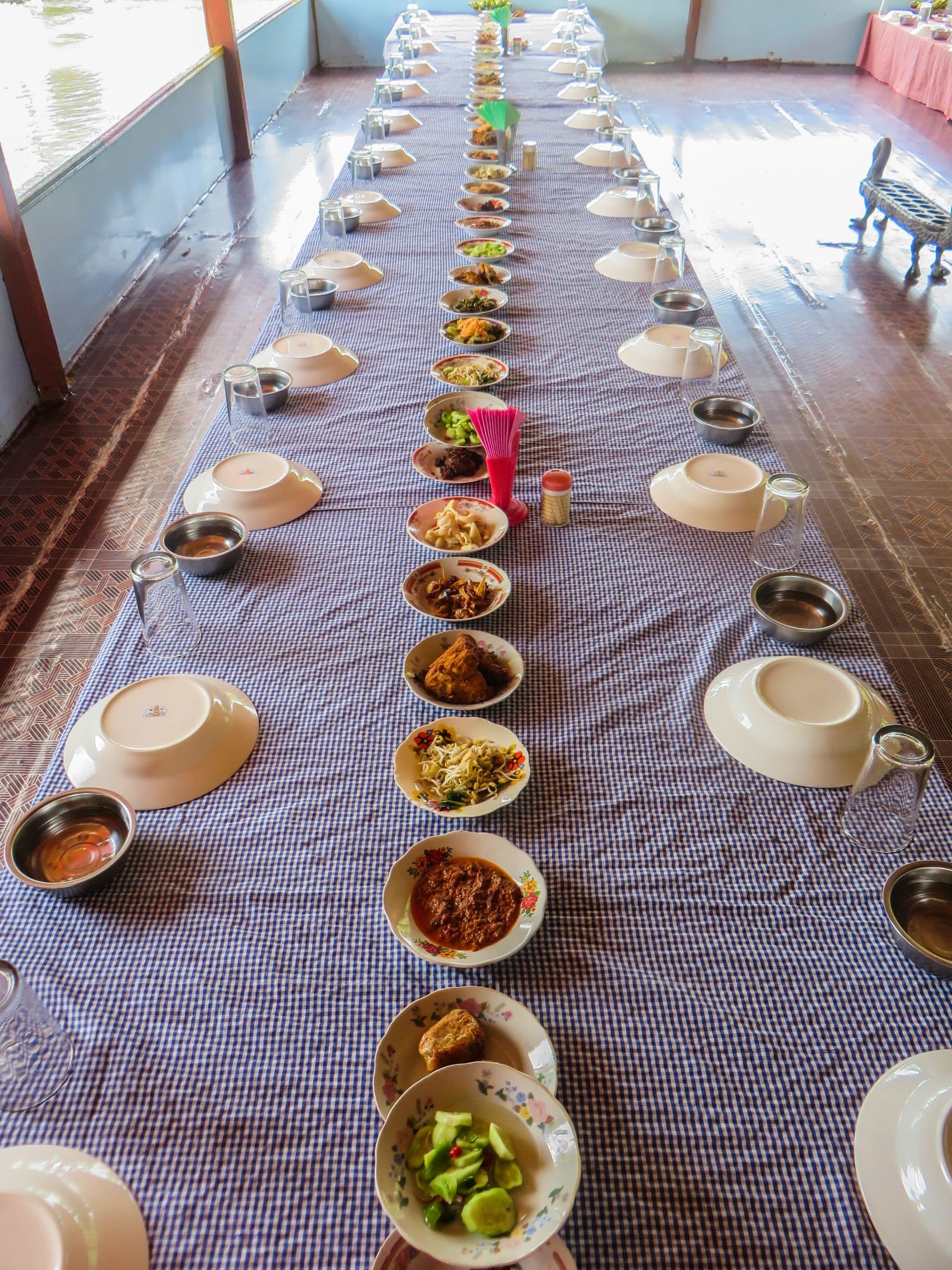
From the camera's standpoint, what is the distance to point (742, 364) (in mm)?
4316

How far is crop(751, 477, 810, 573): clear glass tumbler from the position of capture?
183 centimetres

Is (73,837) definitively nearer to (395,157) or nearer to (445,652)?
(445,652)

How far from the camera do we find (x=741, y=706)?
4.89 feet

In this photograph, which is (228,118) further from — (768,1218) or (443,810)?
(768,1218)

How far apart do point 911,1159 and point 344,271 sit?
9.98 ft

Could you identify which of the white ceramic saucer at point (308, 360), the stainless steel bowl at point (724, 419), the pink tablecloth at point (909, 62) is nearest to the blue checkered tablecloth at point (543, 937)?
the stainless steel bowl at point (724, 419)

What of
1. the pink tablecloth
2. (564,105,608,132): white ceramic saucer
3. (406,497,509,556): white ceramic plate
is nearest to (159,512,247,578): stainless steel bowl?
(406,497,509,556): white ceramic plate

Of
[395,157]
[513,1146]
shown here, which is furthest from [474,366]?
[395,157]

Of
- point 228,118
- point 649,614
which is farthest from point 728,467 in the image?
point 228,118

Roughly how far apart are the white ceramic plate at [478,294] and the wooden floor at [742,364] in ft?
4.25

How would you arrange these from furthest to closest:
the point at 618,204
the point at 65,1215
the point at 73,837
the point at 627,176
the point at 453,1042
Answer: the point at 627,176 < the point at 618,204 < the point at 73,837 < the point at 453,1042 < the point at 65,1215

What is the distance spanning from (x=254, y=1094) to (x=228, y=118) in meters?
7.66

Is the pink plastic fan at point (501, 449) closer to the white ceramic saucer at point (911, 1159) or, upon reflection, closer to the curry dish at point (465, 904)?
the curry dish at point (465, 904)

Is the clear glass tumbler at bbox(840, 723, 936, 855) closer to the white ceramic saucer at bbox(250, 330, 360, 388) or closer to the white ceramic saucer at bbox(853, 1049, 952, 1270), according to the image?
the white ceramic saucer at bbox(853, 1049, 952, 1270)
